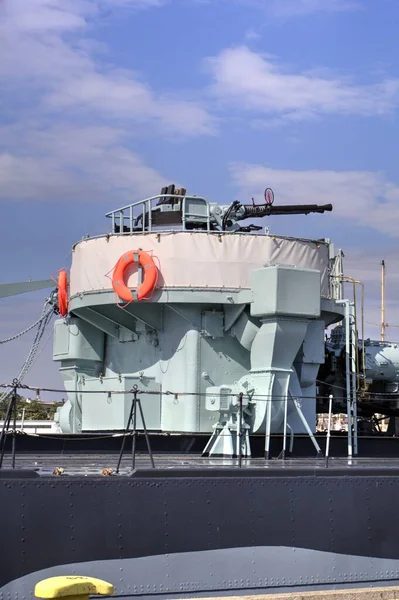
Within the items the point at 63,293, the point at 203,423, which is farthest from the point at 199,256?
the point at 63,293

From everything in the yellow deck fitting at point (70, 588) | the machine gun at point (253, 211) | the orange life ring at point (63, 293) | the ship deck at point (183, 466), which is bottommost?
the yellow deck fitting at point (70, 588)

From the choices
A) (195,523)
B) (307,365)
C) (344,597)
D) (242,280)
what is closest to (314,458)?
(307,365)

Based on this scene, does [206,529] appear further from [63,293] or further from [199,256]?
[63,293]

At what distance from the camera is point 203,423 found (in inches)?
677

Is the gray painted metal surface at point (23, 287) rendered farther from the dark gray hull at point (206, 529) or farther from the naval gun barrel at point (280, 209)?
the dark gray hull at point (206, 529)

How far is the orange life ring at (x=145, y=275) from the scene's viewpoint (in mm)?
16875

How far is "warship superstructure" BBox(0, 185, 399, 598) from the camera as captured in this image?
40.6 feet

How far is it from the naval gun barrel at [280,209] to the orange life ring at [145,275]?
118 inches

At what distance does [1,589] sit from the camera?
1156cm

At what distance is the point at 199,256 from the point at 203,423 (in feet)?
10.4

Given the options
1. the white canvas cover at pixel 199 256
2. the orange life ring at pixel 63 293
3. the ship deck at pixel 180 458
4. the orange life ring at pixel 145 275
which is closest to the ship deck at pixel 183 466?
the ship deck at pixel 180 458

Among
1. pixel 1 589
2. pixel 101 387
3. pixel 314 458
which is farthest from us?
pixel 101 387

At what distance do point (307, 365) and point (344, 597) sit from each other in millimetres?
7511

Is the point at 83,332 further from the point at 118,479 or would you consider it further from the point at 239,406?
the point at 118,479
